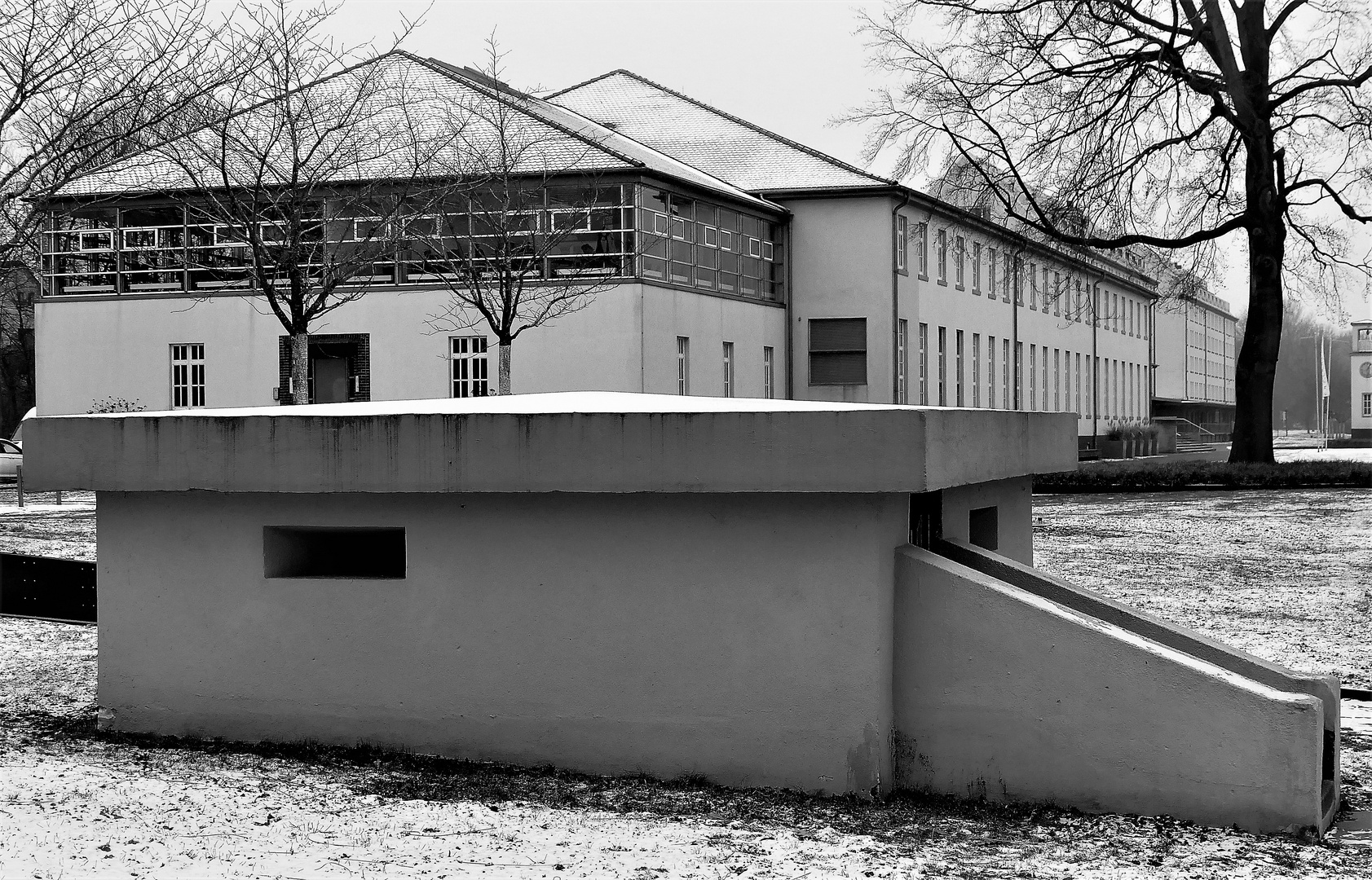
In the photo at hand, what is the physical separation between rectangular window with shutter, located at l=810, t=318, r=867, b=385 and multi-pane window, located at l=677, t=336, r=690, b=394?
8259mm

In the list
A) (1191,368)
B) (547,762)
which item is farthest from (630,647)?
(1191,368)

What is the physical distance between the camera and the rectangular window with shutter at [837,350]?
47.8 meters

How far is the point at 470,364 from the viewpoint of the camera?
38.8m

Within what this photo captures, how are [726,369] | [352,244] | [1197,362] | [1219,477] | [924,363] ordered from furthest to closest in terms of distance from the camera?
[1197,362]
[924,363]
[726,369]
[352,244]
[1219,477]

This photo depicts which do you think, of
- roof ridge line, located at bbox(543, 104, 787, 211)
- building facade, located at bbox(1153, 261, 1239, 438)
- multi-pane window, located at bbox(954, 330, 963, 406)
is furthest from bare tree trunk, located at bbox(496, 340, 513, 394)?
building facade, located at bbox(1153, 261, 1239, 438)

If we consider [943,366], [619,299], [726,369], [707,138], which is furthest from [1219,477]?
[707,138]

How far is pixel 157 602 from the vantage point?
6.77 m

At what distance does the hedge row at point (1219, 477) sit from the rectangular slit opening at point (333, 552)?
21095 millimetres

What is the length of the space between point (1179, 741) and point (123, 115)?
11.2 metres

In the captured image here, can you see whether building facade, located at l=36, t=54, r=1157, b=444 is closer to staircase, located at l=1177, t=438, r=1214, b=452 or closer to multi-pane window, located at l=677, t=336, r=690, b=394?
multi-pane window, located at l=677, t=336, r=690, b=394

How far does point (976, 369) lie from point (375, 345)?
86.4 feet

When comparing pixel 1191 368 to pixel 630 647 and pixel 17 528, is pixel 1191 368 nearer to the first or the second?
pixel 17 528

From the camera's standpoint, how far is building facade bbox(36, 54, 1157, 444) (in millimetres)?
37812

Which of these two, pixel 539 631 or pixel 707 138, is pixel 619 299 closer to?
pixel 707 138
